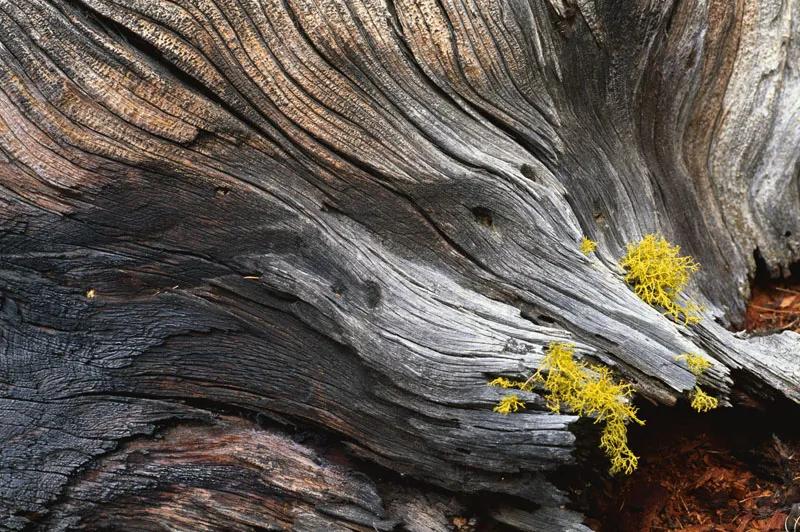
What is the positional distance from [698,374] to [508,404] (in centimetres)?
126

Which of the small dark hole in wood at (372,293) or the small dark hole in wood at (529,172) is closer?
the small dark hole in wood at (372,293)

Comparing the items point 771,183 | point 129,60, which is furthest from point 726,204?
point 129,60

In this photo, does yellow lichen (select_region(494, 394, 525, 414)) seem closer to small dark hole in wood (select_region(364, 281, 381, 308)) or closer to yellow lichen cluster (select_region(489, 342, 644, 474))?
yellow lichen cluster (select_region(489, 342, 644, 474))

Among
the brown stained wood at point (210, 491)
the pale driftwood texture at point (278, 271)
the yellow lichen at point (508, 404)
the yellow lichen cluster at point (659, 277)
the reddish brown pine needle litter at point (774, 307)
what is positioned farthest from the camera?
the reddish brown pine needle litter at point (774, 307)

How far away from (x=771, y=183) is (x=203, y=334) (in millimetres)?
4991

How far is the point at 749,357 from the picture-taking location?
13.5 feet

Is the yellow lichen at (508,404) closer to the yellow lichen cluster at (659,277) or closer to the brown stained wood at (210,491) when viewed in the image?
→ the brown stained wood at (210,491)

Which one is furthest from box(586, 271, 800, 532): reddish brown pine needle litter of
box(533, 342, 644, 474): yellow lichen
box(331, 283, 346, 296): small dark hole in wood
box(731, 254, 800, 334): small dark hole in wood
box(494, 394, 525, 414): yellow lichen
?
box(331, 283, 346, 296): small dark hole in wood

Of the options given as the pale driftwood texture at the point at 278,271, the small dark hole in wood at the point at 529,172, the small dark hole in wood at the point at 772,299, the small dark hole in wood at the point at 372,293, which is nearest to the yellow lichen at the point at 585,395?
the pale driftwood texture at the point at 278,271

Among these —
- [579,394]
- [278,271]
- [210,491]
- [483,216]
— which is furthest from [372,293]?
[210,491]

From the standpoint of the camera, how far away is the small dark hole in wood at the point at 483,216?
13.1 ft

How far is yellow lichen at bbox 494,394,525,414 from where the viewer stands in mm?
3340

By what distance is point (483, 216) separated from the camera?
4.02 metres

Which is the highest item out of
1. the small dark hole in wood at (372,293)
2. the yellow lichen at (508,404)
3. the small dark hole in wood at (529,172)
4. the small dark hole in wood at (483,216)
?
the small dark hole in wood at (529,172)
